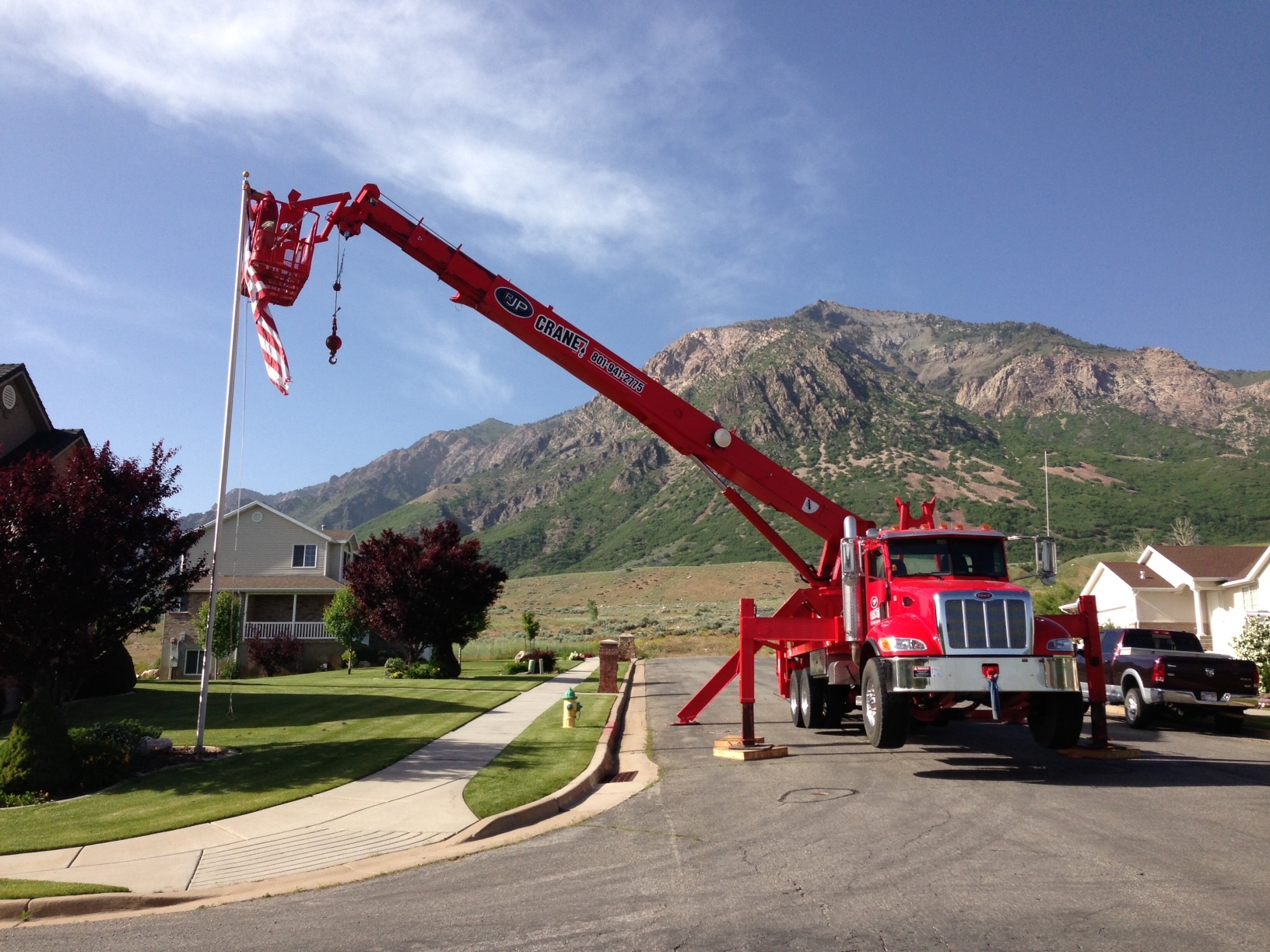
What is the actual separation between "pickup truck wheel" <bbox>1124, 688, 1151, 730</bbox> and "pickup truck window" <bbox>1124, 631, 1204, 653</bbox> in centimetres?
120

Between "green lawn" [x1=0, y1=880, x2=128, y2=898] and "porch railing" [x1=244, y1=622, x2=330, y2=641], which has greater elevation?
"porch railing" [x1=244, y1=622, x2=330, y2=641]

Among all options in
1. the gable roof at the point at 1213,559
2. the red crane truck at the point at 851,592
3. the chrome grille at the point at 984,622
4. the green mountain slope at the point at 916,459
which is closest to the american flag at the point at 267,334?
the red crane truck at the point at 851,592

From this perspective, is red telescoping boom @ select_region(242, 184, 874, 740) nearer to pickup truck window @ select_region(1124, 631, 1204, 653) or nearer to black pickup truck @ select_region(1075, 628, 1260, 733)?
black pickup truck @ select_region(1075, 628, 1260, 733)

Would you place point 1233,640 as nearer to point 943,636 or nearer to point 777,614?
point 777,614

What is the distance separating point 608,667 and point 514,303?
1220 centimetres

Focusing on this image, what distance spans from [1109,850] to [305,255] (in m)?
12.8

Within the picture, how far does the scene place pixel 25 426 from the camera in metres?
22.6

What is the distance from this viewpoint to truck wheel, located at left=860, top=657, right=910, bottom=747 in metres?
12.5

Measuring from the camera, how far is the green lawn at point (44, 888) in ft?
23.1

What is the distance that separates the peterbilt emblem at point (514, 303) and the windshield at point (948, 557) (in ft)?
22.9

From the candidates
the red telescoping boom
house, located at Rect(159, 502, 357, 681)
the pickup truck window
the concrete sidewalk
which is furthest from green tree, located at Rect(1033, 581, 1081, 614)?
the concrete sidewalk

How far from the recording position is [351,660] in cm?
3672

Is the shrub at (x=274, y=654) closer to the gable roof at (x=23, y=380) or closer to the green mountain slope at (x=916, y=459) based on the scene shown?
the gable roof at (x=23, y=380)

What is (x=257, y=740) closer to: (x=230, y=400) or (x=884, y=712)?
(x=230, y=400)
